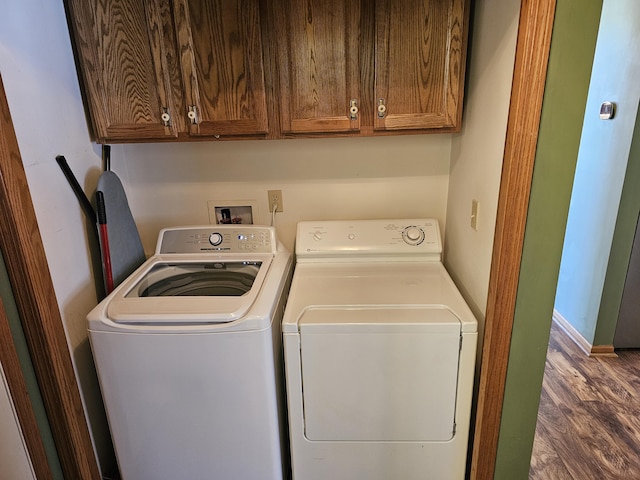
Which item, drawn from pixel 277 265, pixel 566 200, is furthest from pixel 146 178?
pixel 566 200

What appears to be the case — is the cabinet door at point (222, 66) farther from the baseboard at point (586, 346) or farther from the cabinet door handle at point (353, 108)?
the baseboard at point (586, 346)

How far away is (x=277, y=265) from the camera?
1.68 meters

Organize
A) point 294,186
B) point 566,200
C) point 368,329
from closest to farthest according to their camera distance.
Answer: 1. point 566,200
2. point 368,329
3. point 294,186

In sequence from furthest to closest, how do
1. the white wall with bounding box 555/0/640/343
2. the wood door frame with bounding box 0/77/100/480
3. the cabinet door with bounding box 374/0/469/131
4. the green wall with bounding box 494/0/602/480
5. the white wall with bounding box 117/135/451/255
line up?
the white wall with bounding box 555/0/640/343, the white wall with bounding box 117/135/451/255, the cabinet door with bounding box 374/0/469/131, the wood door frame with bounding box 0/77/100/480, the green wall with bounding box 494/0/602/480

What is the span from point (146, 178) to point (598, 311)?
2638 millimetres

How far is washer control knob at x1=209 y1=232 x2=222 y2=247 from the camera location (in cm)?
181

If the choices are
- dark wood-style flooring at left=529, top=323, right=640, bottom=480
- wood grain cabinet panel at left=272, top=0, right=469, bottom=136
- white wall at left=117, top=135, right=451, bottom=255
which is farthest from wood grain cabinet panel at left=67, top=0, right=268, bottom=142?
dark wood-style flooring at left=529, top=323, right=640, bottom=480

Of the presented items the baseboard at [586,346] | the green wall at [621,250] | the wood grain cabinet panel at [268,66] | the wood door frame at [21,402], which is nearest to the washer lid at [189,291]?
the wood door frame at [21,402]

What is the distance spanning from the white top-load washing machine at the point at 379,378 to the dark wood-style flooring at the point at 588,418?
2.17ft

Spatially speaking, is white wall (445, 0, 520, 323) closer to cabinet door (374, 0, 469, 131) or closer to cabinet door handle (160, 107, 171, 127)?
cabinet door (374, 0, 469, 131)

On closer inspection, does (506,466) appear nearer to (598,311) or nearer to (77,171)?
(598,311)

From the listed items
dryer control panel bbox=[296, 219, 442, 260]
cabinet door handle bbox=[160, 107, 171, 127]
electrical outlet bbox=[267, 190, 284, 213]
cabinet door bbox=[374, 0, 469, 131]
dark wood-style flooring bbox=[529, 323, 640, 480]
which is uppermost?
cabinet door bbox=[374, 0, 469, 131]

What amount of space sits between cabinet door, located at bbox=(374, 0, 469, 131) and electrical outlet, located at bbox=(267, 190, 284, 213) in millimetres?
605

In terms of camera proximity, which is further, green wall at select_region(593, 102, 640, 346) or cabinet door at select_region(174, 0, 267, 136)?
green wall at select_region(593, 102, 640, 346)
